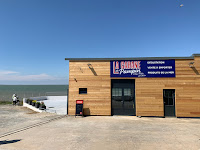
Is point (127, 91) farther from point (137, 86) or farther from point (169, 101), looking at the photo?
point (169, 101)

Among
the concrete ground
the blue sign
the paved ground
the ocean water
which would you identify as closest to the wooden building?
the blue sign

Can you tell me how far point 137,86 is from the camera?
11281mm

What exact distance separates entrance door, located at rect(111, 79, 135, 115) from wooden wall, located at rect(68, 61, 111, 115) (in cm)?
56

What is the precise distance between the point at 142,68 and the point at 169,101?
3.64 meters

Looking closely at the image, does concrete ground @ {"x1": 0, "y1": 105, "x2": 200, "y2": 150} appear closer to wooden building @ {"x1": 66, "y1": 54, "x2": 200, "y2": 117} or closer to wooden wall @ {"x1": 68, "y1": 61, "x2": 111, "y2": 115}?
wooden building @ {"x1": 66, "y1": 54, "x2": 200, "y2": 117}

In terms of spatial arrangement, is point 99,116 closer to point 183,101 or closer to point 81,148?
point 81,148

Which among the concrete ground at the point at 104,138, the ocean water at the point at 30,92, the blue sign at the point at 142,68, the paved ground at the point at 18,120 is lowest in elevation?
the ocean water at the point at 30,92

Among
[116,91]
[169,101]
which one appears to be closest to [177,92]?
[169,101]

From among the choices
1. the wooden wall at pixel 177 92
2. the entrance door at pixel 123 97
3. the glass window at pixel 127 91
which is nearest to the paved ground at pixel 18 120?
the entrance door at pixel 123 97

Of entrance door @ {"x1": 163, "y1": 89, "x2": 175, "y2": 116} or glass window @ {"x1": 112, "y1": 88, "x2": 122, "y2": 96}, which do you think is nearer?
entrance door @ {"x1": 163, "y1": 89, "x2": 175, "y2": 116}

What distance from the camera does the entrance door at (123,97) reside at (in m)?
11.3

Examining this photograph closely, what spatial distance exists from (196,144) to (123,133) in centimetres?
331

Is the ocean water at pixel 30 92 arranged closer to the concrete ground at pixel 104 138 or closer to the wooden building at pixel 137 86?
the wooden building at pixel 137 86

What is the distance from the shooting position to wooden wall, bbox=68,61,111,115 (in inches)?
Answer: 447
